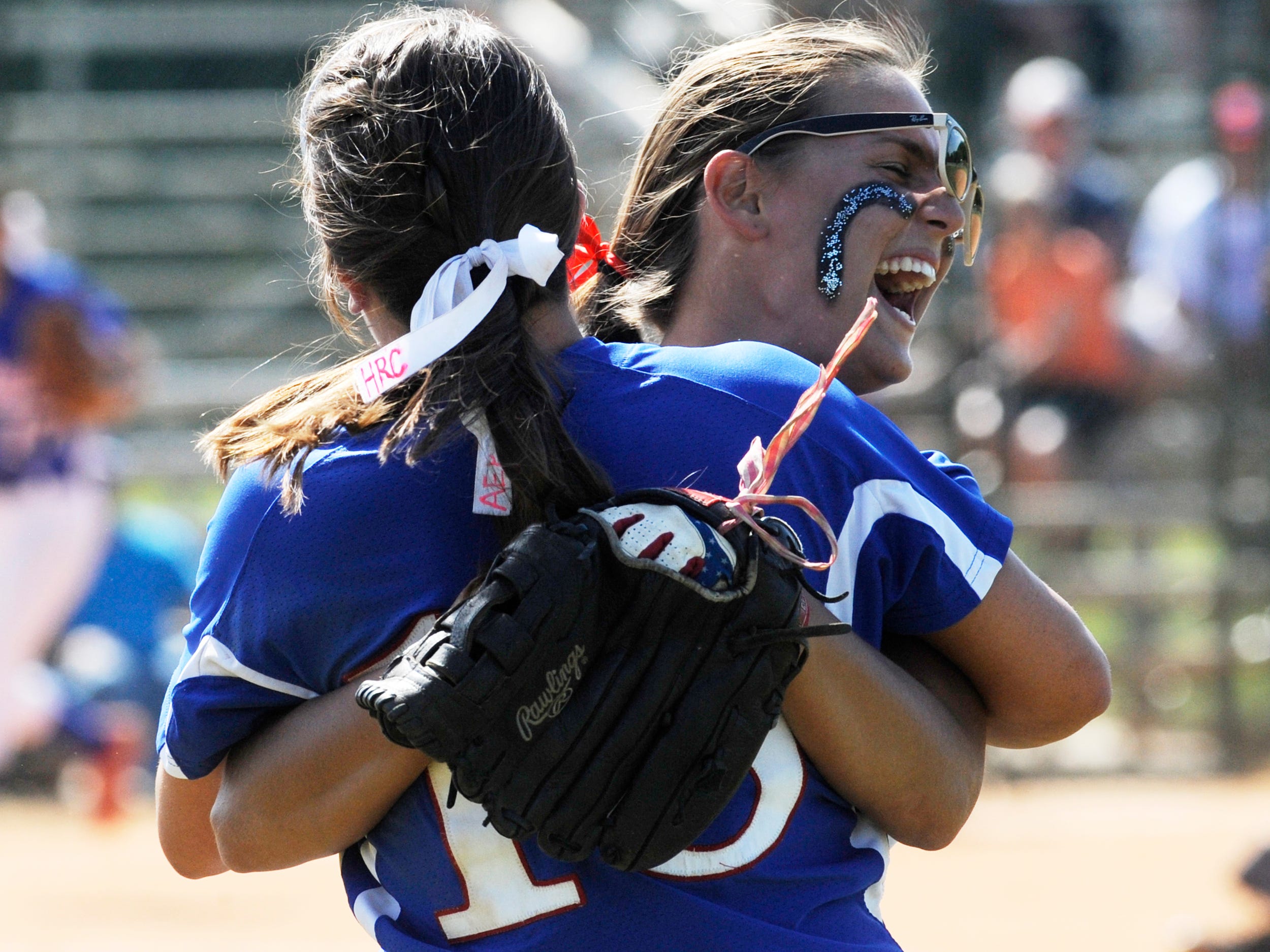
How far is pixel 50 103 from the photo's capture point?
11383mm

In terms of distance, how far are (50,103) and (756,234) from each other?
10.5 meters

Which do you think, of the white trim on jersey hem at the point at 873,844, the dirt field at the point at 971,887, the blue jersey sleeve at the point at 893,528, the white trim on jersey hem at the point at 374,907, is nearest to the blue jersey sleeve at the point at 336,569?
the white trim on jersey hem at the point at 374,907

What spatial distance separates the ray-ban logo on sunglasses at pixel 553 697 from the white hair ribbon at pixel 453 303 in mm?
353

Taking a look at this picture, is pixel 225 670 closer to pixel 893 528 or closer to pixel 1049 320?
pixel 893 528

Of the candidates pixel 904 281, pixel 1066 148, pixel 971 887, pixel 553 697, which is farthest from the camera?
pixel 1066 148

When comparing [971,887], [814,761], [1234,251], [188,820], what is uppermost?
[814,761]

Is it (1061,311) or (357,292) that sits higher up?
(357,292)

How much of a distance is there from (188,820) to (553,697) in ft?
1.83

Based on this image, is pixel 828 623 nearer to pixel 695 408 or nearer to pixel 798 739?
pixel 798 739

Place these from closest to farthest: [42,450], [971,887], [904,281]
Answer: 1. [904,281]
2. [971,887]
3. [42,450]

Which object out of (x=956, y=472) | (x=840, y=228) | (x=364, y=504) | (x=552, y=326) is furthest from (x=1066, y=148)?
(x=364, y=504)

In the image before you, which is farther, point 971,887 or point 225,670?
point 971,887

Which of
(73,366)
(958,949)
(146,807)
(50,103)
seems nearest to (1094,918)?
(958,949)

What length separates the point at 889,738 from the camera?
1.61 meters
